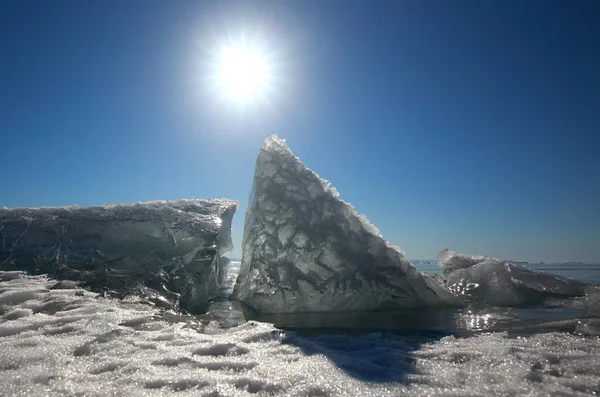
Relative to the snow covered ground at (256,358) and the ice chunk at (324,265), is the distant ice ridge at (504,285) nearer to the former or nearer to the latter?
the ice chunk at (324,265)

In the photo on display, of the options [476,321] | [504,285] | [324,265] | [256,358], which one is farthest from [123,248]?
[504,285]

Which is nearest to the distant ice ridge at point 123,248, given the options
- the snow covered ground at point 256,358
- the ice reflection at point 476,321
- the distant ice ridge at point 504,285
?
the snow covered ground at point 256,358

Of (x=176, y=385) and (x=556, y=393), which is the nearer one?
(x=556, y=393)

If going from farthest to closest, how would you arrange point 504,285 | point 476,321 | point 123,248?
point 504,285, point 123,248, point 476,321

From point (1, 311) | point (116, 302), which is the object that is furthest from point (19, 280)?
point (116, 302)

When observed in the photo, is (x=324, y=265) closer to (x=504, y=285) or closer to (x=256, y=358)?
(x=256, y=358)

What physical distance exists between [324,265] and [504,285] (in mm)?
4913

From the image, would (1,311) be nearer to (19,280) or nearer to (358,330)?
(19,280)

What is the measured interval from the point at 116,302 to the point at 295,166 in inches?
207

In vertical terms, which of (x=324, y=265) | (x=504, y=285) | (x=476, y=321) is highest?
(x=324, y=265)

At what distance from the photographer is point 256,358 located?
3547 millimetres

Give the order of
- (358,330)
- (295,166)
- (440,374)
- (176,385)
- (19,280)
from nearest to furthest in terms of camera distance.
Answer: (176,385)
(440,374)
(358,330)
(19,280)
(295,166)

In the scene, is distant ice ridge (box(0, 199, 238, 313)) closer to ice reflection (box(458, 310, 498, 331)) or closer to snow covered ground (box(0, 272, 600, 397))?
snow covered ground (box(0, 272, 600, 397))

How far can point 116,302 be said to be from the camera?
17.7 feet
